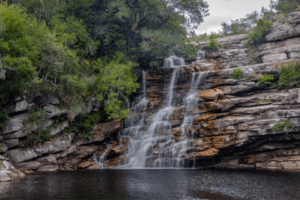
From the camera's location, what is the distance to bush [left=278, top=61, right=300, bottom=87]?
18.0 m

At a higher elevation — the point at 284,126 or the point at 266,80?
the point at 266,80

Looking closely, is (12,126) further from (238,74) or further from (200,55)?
(200,55)

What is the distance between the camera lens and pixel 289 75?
18.2 meters

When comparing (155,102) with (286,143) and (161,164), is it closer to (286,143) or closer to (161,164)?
(161,164)

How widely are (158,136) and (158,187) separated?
759 cm

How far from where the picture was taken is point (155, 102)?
21.9 meters

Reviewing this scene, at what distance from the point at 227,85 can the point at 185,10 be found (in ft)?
34.0

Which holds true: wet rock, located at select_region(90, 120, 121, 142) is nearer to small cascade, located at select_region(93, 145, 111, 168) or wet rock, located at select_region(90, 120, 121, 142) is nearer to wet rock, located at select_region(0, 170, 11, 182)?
small cascade, located at select_region(93, 145, 111, 168)

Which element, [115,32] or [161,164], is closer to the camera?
[161,164]

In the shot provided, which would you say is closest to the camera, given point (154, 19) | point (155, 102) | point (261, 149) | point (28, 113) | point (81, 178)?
point (81, 178)

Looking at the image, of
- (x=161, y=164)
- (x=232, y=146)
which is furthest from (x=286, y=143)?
(x=161, y=164)

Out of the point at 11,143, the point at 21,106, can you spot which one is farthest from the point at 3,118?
the point at 11,143

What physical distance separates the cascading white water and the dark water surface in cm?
368

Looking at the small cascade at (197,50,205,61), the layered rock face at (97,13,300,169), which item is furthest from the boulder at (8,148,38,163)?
the small cascade at (197,50,205,61)
